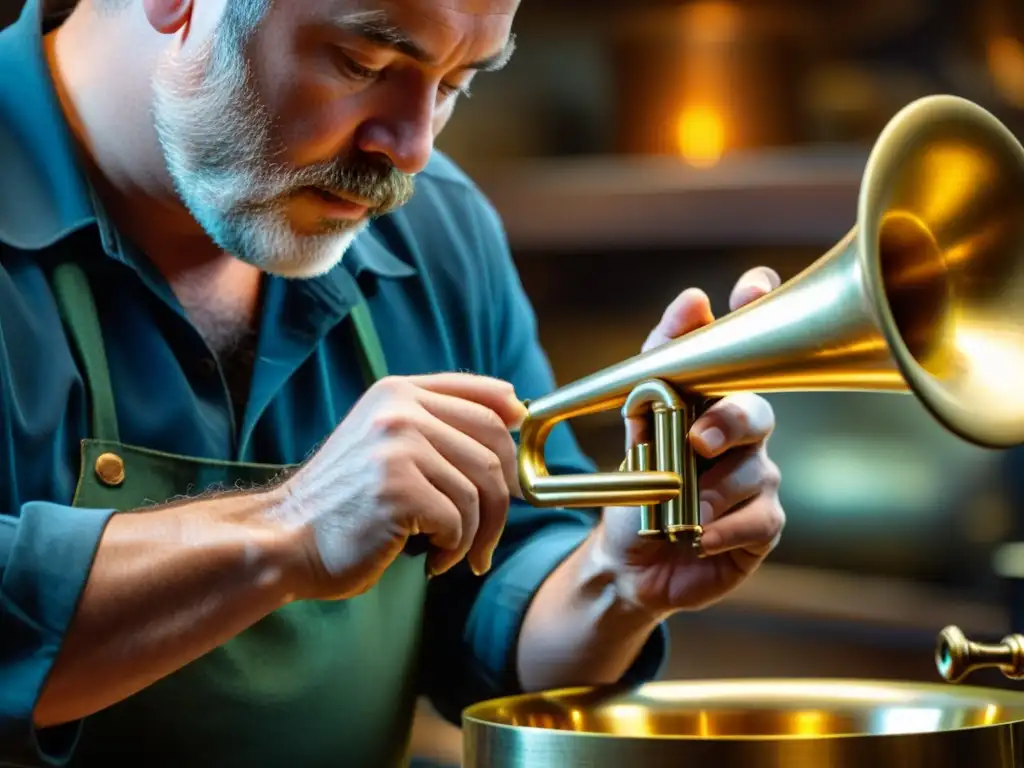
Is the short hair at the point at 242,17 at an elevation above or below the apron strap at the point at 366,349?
above

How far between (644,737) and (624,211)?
73.9 inches

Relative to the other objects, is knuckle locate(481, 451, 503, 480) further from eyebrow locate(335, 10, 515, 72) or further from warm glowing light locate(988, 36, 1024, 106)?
warm glowing light locate(988, 36, 1024, 106)

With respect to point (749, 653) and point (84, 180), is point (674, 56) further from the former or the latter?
point (84, 180)

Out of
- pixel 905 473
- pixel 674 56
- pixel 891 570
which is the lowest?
pixel 891 570

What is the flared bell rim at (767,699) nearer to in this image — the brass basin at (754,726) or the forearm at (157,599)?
the brass basin at (754,726)

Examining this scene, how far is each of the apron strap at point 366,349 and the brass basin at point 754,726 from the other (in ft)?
1.50

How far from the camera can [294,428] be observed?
1432mm

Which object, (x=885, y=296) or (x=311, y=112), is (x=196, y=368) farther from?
(x=885, y=296)

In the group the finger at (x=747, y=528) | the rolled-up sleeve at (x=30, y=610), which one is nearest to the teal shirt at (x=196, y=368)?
the rolled-up sleeve at (x=30, y=610)

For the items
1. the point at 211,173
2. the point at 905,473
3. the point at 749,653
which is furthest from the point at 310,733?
the point at 749,653

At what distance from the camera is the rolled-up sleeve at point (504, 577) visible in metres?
1.48

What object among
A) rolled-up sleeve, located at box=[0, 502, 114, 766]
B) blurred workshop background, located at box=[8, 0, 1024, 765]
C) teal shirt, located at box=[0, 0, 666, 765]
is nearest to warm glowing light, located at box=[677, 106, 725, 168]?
blurred workshop background, located at box=[8, 0, 1024, 765]

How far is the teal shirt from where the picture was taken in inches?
41.9

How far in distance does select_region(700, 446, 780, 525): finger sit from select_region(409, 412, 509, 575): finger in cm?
21
